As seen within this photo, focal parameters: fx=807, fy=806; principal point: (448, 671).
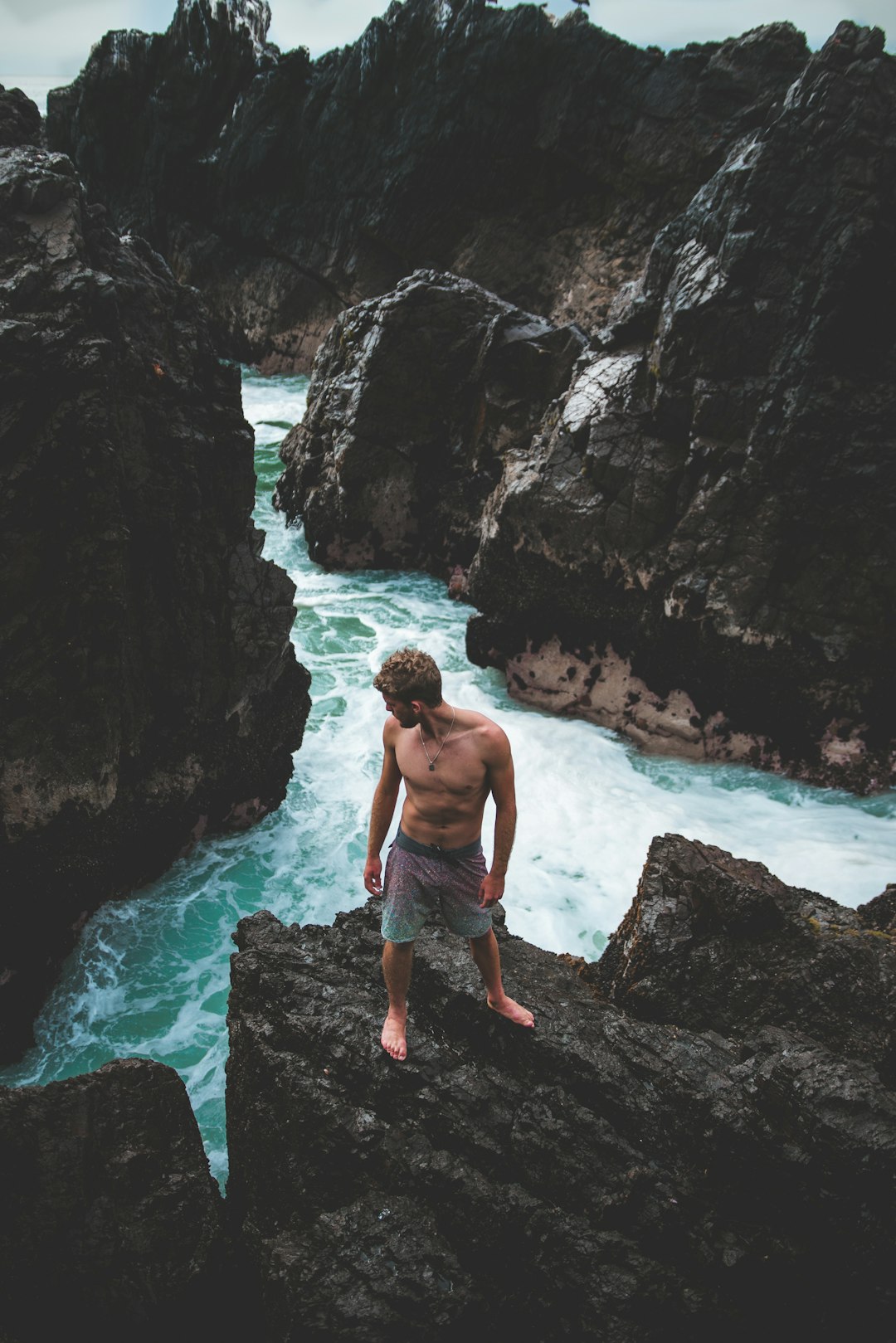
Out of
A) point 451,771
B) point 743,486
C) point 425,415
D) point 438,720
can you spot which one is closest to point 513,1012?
point 451,771

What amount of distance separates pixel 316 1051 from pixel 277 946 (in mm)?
783

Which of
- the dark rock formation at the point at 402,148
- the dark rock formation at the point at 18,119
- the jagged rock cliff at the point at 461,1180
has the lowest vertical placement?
the jagged rock cliff at the point at 461,1180

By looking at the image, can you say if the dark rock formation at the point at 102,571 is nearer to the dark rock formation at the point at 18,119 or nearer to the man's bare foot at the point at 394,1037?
the dark rock formation at the point at 18,119

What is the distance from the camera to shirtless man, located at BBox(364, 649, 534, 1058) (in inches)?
142

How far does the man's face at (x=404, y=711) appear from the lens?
11.7ft

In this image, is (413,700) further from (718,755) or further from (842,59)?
(842,59)

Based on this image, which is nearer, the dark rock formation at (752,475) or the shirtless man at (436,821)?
the shirtless man at (436,821)

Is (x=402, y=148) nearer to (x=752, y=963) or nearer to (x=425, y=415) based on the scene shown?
(x=425, y=415)

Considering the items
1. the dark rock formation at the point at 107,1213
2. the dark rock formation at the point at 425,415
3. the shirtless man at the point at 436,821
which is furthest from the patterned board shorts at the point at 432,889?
the dark rock formation at the point at 425,415

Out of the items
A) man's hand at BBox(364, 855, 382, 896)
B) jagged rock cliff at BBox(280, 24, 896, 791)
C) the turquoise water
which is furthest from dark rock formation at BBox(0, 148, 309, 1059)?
jagged rock cliff at BBox(280, 24, 896, 791)

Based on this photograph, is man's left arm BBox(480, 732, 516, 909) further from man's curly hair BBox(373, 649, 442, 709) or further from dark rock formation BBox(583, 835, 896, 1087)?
dark rock formation BBox(583, 835, 896, 1087)

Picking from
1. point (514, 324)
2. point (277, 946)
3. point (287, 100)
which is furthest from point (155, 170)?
point (277, 946)

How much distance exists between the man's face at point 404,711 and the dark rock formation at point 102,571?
3.72m

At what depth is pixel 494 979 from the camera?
3.97 meters
